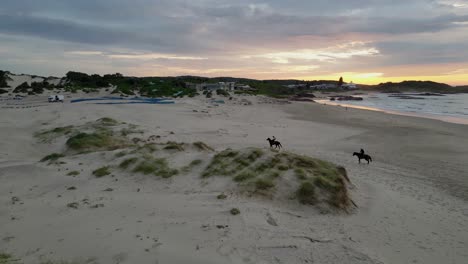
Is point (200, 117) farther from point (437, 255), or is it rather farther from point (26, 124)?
point (437, 255)

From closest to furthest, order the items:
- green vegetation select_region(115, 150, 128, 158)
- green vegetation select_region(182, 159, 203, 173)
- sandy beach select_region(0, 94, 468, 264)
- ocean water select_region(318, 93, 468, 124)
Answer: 1. sandy beach select_region(0, 94, 468, 264)
2. green vegetation select_region(182, 159, 203, 173)
3. green vegetation select_region(115, 150, 128, 158)
4. ocean water select_region(318, 93, 468, 124)

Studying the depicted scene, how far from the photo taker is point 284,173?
10.9m

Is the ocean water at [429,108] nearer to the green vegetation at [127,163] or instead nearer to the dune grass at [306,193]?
the dune grass at [306,193]

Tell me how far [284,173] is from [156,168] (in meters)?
5.08

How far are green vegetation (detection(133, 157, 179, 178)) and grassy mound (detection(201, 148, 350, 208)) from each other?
138 cm

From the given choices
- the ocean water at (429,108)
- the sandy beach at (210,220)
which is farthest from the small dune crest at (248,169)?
the ocean water at (429,108)

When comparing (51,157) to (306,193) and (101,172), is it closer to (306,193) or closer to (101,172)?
(101,172)

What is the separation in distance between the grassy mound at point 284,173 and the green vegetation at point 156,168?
1379 mm

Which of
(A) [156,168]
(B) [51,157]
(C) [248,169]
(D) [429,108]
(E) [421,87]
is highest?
(E) [421,87]

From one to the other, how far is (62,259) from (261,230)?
450 cm

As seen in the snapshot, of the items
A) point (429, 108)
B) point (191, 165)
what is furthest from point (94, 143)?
point (429, 108)

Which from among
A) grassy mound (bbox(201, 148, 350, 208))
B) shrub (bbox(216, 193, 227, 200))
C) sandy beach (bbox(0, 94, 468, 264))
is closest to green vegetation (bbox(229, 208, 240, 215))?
sandy beach (bbox(0, 94, 468, 264))

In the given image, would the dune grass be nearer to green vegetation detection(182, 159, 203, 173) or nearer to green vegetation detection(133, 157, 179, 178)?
green vegetation detection(182, 159, 203, 173)

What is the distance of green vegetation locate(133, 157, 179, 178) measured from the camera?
39.1ft
